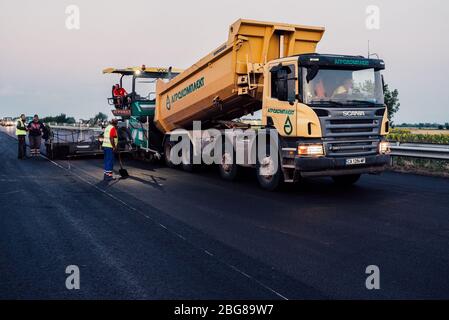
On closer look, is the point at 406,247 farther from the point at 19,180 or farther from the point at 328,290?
the point at 19,180

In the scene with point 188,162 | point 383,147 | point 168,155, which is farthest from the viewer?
point 168,155

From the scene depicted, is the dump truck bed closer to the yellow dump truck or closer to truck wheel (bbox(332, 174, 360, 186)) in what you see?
the yellow dump truck

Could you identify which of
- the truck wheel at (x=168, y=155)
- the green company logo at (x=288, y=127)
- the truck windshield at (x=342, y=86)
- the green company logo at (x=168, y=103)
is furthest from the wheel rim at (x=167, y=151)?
the truck windshield at (x=342, y=86)

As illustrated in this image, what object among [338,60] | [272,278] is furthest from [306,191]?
[272,278]

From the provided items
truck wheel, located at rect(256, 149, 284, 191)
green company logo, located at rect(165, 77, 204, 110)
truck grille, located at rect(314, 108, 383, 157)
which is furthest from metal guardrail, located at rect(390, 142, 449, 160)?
green company logo, located at rect(165, 77, 204, 110)

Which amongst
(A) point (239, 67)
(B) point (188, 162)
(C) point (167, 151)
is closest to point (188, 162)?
(B) point (188, 162)

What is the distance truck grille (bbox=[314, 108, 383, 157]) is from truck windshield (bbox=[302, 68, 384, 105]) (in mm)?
239

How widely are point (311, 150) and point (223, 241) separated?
3347 millimetres

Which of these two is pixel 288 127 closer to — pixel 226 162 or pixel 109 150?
pixel 226 162

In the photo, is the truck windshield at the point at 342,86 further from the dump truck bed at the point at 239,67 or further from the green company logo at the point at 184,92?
the green company logo at the point at 184,92

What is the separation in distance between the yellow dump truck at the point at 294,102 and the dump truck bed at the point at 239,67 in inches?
0.8

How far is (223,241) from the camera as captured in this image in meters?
5.39

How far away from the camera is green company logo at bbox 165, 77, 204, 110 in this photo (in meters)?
11.1
